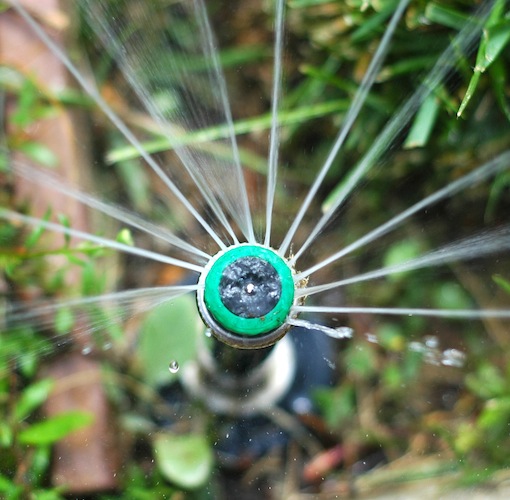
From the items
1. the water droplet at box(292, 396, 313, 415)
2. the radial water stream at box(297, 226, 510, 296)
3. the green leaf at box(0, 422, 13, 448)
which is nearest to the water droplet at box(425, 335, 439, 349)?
the radial water stream at box(297, 226, 510, 296)

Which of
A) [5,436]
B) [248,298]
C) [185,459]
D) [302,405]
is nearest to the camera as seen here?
[248,298]

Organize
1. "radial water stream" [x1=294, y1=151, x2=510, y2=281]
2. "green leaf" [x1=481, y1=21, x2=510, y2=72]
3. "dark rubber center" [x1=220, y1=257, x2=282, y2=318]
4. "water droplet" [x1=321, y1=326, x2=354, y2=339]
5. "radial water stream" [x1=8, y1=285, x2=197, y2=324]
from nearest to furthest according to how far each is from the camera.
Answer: "dark rubber center" [x1=220, y1=257, x2=282, y2=318]
"water droplet" [x1=321, y1=326, x2=354, y2=339]
"green leaf" [x1=481, y1=21, x2=510, y2=72]
"radial water stream" [x1=8, y1=285, x2=197, y2=324]
"radial water stream" [x1=294, y1=151, x2=510, y2=281]

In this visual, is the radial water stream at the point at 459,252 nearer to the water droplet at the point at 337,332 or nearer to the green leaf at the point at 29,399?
the water droplet at the point at 337,332

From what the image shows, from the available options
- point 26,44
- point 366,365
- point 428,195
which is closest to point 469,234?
point 428,195

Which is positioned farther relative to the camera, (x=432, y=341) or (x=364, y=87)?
(x=432, y=341)

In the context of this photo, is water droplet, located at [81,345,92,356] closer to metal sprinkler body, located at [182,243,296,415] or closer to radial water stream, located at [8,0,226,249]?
radial water stream, located at [8,0,226,249]

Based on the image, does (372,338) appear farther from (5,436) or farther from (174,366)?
(5,436)

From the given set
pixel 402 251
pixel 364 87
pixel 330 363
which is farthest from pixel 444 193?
pixel 330 363
